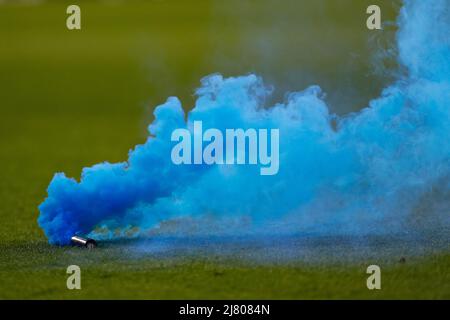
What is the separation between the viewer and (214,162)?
21.6ft

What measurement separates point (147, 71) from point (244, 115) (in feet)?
46.7

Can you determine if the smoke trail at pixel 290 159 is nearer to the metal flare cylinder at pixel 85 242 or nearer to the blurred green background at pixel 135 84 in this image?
the metal flare cylinder at pixel 85 242

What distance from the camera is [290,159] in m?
6.69

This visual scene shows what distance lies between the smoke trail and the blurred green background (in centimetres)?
41

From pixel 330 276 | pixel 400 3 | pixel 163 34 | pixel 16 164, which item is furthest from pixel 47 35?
pixel 330 276

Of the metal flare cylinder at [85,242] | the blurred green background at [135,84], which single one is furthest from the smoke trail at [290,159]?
the blurred green background at [135,84]

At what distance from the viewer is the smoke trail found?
655 centimetres

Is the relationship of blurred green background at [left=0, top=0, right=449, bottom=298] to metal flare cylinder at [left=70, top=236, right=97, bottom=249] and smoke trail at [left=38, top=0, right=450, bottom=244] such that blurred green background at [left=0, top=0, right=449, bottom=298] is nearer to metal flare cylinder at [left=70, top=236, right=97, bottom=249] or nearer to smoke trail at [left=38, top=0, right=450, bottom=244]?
metal flare cylinder at [left=70, top=236, right=97, bottom=249]

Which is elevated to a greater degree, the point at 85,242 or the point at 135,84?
the point at 135,84

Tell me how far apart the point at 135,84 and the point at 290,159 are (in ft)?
38.8

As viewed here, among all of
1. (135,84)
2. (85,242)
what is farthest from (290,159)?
(135,84)

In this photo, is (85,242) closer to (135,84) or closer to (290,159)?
(290,159)

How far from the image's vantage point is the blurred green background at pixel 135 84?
220 inches
